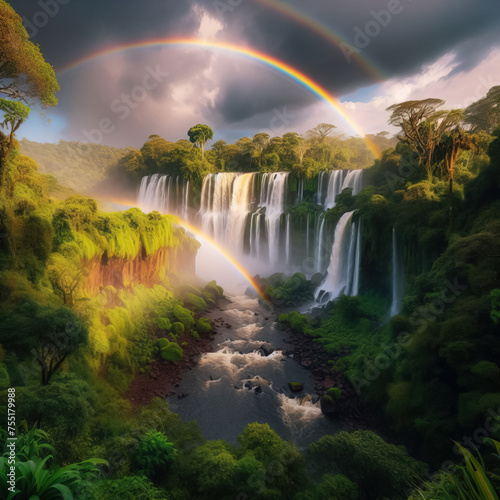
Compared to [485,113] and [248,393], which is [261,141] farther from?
[248,393]

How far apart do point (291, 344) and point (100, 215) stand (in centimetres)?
1631

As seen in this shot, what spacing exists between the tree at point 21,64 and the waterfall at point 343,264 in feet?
78.8

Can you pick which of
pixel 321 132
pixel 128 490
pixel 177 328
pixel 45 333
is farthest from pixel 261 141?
pixel 128 490

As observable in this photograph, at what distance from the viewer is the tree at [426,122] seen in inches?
874

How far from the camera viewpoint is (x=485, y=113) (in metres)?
31.1

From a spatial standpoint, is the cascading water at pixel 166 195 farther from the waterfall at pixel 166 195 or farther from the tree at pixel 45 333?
the tree at pixel 45 333

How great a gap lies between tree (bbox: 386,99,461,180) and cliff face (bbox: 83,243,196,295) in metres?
23.6

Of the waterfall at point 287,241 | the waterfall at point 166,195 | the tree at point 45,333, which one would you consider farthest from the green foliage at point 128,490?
the waterfall at point 166,195

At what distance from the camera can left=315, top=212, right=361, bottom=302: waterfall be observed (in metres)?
26.3

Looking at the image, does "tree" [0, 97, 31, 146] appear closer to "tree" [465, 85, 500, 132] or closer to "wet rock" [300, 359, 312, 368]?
"wet rock" [300, 359, 312, 368]

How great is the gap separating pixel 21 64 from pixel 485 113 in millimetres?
41495

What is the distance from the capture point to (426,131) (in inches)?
966

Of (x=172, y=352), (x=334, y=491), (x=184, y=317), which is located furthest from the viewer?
(x=184, y=317)

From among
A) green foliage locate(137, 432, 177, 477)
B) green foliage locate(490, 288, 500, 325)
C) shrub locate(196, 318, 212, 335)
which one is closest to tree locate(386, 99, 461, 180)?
green foliage locate(490, 288, 500, 325)
